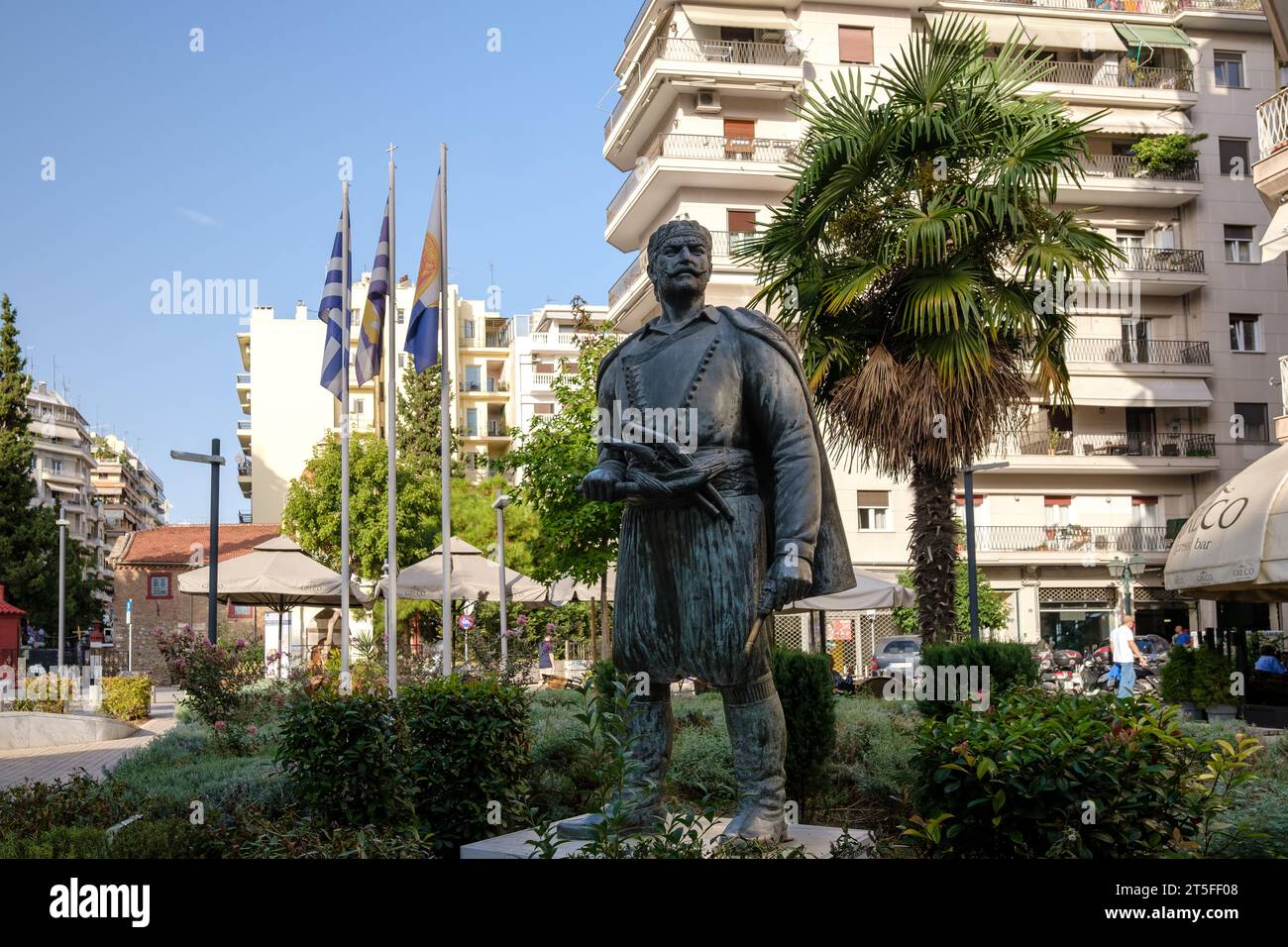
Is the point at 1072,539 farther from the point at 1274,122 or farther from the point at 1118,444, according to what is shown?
the point at 1274,122

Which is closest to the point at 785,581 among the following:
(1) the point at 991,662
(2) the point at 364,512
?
(1) the point at 991,662

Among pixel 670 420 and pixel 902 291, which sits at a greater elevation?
pixel 902 291

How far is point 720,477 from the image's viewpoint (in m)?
5.16

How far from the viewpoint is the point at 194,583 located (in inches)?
797

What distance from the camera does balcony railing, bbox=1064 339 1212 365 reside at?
41656mm

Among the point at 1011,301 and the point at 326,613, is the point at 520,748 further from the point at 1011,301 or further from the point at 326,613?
the point at 326,613

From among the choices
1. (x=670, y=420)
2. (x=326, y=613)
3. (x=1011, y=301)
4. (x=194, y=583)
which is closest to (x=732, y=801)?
(x=670, y=420)

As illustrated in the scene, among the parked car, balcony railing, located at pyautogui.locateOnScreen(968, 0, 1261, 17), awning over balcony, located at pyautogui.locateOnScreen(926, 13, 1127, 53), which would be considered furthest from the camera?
balcony railing, located at pyautogui.locateOnScreen(968, 0, 1261, 17)

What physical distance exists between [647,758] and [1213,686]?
1246 cm

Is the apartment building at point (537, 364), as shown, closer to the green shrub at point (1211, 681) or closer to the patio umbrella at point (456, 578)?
the patio umbrella at point (456, 578)

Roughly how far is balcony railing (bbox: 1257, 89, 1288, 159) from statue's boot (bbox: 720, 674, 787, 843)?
20961mm

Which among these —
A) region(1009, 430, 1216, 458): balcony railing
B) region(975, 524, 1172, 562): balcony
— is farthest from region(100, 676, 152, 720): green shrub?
region(1009, 430, 1216, 458): balcony railing

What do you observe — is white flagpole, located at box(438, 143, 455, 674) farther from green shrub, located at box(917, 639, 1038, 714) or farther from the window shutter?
the window shutter

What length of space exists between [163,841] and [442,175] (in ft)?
40.6
